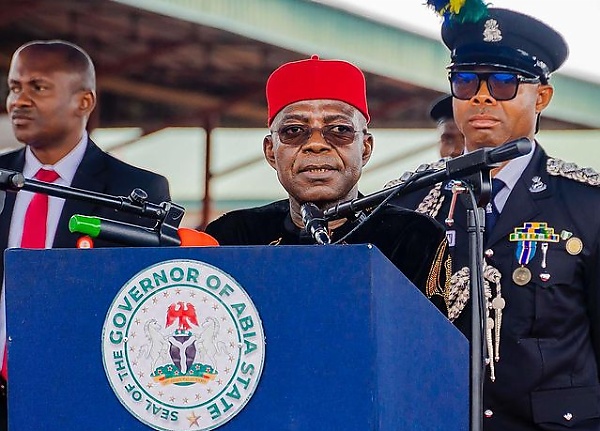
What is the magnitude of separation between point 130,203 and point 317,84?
2.73ft

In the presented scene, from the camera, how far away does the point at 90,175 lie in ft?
15.5

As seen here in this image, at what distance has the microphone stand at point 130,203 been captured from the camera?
3.03 m

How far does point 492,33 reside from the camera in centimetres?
446

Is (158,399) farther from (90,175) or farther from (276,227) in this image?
(90,175)


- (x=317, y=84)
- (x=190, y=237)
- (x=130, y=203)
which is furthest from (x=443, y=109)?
(x=130, y=203)

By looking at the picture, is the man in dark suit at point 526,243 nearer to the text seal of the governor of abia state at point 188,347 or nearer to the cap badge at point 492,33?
the cap badge at point 492,33

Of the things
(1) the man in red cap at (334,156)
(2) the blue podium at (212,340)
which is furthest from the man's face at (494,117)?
(2) the blue podium at (212,340)

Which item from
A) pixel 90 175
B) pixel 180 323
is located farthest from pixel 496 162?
pixel 90 175

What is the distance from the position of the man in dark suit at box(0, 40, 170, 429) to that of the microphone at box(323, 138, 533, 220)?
1.52 metres

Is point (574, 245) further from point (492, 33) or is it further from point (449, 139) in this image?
point (449, 139)

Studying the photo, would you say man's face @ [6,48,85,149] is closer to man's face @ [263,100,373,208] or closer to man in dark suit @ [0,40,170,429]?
man in dark suit @ [0,40,170,429]

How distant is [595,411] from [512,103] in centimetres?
98

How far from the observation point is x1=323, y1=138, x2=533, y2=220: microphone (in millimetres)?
2783

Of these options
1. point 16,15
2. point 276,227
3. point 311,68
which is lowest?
point 276,227
